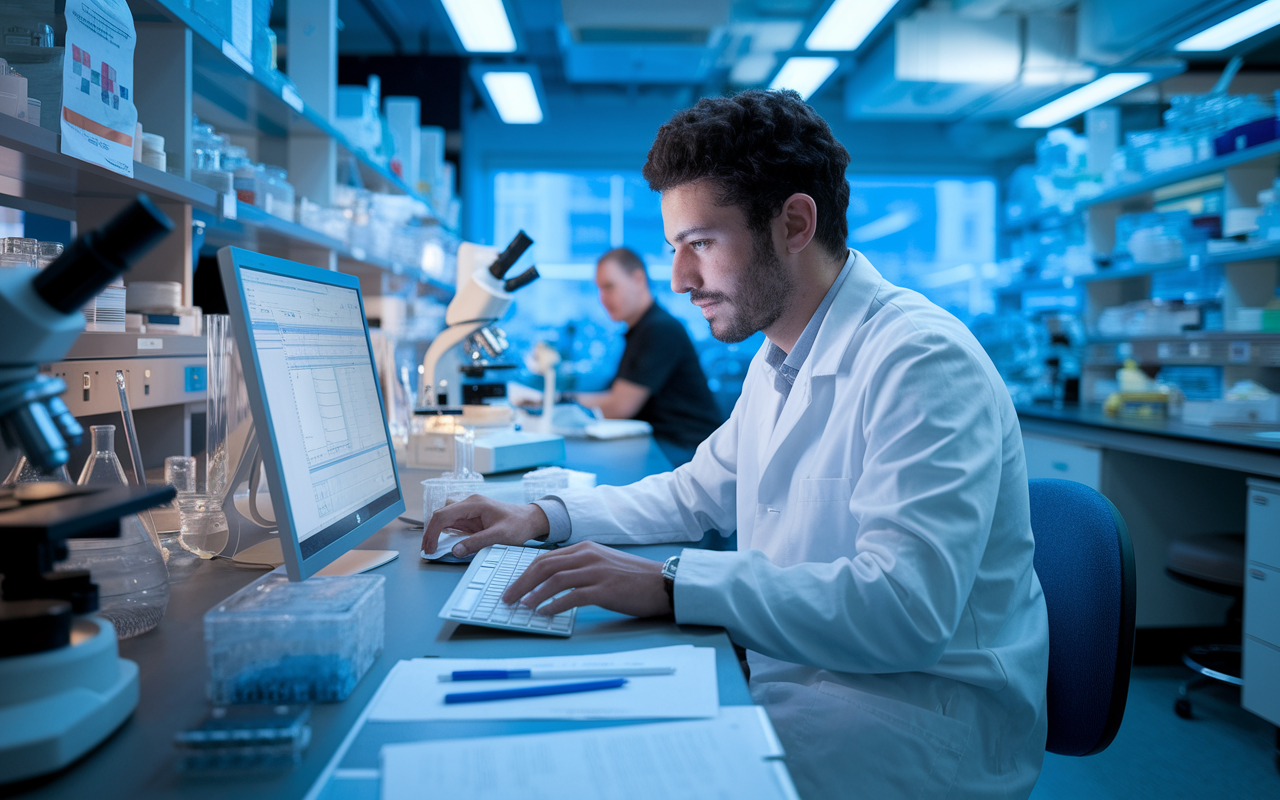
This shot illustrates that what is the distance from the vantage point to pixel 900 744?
0.92 m

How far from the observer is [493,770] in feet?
1.90

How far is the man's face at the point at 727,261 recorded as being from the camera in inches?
47.9

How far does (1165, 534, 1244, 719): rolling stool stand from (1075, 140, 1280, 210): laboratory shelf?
153 cm

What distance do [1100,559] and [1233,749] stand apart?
1.76 metres

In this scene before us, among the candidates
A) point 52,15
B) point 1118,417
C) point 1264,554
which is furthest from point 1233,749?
point 52,15

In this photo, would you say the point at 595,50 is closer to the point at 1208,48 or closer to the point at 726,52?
the point at 726,52

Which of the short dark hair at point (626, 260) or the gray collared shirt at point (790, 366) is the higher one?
the short dark hair at point (626, 260)

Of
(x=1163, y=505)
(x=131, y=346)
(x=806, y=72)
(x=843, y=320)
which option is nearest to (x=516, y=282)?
(x=131, y=346)

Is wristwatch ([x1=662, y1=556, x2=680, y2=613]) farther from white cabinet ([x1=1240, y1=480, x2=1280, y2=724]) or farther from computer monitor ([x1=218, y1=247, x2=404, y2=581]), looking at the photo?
white cabinet ([x1=1240, y1=480, x2=1280, y2=724])

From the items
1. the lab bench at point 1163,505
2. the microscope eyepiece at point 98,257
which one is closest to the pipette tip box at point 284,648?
the microscope eyepiece at point 98,257

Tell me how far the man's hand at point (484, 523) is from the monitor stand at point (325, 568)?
73mm

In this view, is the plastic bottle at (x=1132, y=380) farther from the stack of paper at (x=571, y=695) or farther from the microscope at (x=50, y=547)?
the microscope at (x=50, y=547)

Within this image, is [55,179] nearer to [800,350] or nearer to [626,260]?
[800,350]

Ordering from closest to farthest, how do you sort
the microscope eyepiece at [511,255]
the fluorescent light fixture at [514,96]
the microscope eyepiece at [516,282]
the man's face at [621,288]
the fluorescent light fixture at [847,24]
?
the microscope eyepiece at [511,255] < the microscope eyepiece at [516,282] < the man's face at [621,288] < the fluorescent light fixture at [847,24] < the fluorescent light fixture at [514,96]
